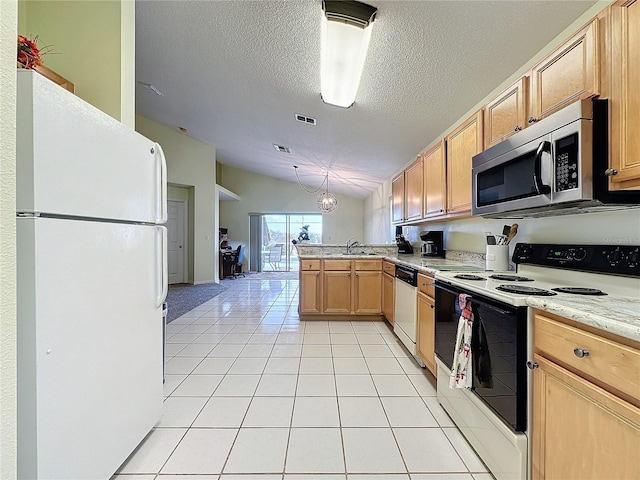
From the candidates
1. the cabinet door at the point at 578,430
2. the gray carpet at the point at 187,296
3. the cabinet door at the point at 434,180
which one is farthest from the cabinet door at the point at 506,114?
the gray carpet at the point at 187,296

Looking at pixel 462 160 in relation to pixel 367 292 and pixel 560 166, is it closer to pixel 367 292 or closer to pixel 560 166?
pixel 560 166

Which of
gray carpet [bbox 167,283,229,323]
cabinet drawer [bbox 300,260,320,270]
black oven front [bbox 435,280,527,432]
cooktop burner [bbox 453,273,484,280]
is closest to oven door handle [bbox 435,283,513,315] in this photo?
black oven front [bbox 435,280,527,432]

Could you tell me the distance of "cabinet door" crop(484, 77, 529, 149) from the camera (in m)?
1.65

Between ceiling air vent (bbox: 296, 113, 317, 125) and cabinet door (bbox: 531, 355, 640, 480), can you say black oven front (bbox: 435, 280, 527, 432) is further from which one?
ceiling air vent (bbox: 296, 113, 317, 125)

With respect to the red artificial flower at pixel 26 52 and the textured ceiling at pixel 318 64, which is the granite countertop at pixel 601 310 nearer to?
the textured ceiling at pixel 318 64

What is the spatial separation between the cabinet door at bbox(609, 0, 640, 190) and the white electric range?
0.39 metres

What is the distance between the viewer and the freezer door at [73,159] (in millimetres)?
917

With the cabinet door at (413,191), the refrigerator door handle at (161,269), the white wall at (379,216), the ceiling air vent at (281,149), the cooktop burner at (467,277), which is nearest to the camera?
the refrigerator door handle at (161,269)

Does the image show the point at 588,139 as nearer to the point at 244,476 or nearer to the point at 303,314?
the point at 244,476

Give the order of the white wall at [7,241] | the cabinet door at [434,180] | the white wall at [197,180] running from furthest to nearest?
the white wall at [197,180]
the cabinet door at [434,180]
the white wall at [7,241]

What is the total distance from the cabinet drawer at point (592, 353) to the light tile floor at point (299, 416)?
79cm

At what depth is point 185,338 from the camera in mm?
3154

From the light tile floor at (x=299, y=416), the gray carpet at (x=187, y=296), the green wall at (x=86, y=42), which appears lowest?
the light tile floor at (x=299, y=416)

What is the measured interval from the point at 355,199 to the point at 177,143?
548cm
